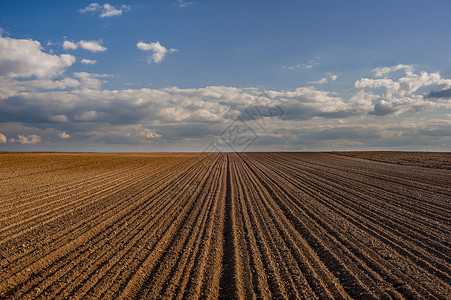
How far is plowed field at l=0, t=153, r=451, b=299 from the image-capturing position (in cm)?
566

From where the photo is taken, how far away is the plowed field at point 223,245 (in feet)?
18.6

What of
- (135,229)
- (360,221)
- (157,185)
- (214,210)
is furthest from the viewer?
(157,185)

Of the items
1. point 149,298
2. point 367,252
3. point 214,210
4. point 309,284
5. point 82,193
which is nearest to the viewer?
point 149,298

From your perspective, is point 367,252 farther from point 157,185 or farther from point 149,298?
point 157,185

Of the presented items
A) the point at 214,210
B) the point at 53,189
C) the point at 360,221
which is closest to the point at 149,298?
the point at 214,210

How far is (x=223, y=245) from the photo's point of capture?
7.98 meters

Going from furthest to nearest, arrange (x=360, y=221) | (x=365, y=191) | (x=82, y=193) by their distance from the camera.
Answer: (x=365, y=191), (x=82, y=193), (x=360, y=221)

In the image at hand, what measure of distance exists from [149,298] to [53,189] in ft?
41.0

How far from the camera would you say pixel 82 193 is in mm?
14727

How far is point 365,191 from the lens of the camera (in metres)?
16.1

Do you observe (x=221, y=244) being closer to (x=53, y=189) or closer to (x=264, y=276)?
(x=264, y=276)

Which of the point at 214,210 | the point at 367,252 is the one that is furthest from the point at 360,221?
the point at 214,210

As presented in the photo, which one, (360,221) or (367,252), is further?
(360,221)

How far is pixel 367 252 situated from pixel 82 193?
12253 millimetres
